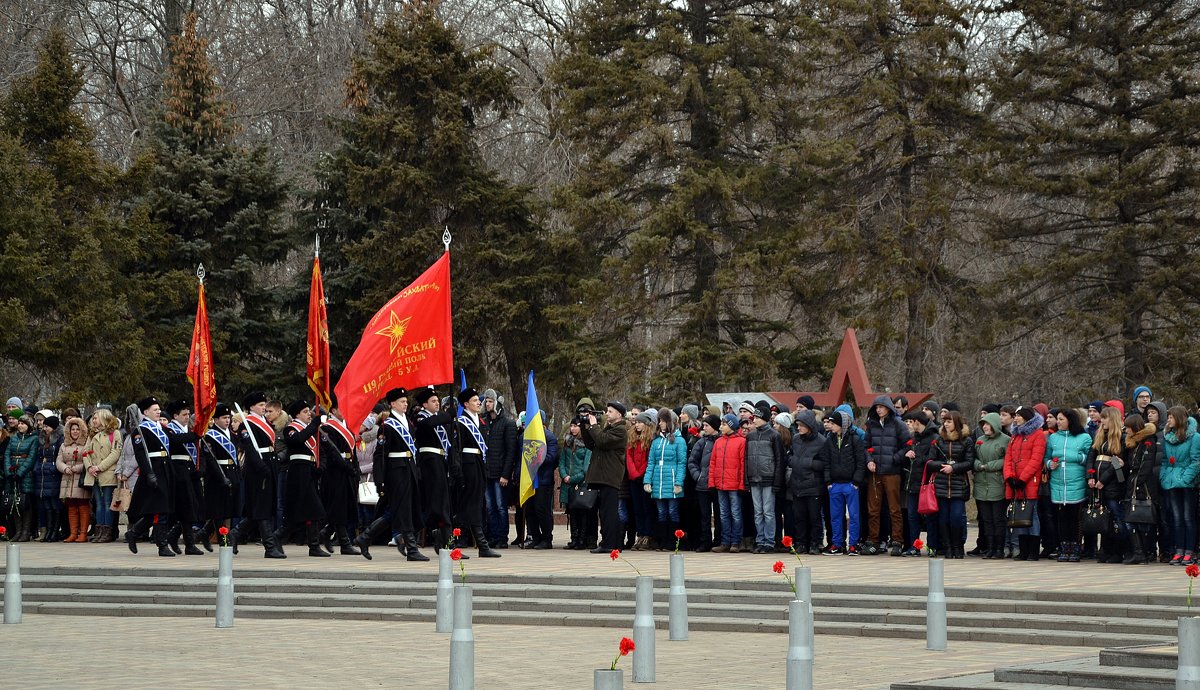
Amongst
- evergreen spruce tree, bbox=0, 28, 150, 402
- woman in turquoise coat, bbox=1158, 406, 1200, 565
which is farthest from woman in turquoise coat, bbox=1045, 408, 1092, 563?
evergreen spruce tree, bbox=0, 28, 150, 402

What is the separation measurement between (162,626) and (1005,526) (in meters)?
9.13

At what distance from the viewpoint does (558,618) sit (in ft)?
49.3

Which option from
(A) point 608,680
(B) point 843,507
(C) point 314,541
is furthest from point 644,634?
(C) point 314,541

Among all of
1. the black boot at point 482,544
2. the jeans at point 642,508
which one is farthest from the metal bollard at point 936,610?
the jeans at point 642,508

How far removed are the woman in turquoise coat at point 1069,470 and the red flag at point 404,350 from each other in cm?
647

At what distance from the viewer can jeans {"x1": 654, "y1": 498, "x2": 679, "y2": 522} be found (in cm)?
1984

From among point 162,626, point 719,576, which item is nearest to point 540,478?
point 719,576

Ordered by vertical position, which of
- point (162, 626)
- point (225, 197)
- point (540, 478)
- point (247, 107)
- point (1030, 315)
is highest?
point (247, 107)

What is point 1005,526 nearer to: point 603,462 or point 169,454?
point 603,462

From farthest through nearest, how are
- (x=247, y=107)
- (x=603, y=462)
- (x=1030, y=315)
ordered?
(x=247, y=107) < (x=1030, y=315) < (x=603, y=462)

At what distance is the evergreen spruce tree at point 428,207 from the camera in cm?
3306

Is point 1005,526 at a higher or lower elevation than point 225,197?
lower

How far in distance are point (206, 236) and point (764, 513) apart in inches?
704

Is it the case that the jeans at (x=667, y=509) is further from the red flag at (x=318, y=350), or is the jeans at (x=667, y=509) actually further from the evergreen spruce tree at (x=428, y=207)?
the evergreen spruce tree at (x=428, y=207)
